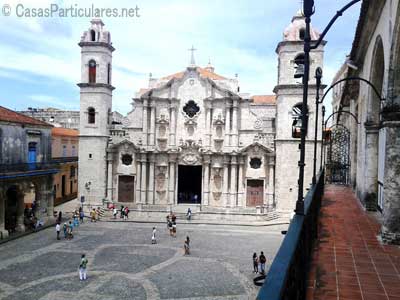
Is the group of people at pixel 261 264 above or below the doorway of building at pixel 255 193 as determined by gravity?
below

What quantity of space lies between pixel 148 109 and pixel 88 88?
5609 millimetres

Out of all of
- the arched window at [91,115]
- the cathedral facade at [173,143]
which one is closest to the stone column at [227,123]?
the cathedral facade at [173,143]

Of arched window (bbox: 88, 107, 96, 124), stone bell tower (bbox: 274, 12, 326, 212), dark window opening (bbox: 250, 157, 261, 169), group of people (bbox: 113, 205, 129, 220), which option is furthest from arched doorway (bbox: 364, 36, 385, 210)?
arched window (bbox: 88, 107, 96, 124)

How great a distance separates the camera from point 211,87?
3247 cm

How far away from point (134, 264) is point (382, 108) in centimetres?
1360

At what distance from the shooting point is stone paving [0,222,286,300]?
1388cm

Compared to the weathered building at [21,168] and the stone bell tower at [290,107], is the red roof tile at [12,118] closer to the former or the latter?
the weathered building at [21,168]

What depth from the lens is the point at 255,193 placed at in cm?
3180

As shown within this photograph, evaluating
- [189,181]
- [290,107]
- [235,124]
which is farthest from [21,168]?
[290,107]

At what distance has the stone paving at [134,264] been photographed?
45.5ft

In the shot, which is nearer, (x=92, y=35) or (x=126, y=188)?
(x=92, y=35)

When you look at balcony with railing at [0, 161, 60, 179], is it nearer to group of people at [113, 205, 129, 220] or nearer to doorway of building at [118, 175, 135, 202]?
group of people at [113, 205, 129, 220]

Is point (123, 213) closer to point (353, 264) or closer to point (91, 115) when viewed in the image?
point (91, 115)

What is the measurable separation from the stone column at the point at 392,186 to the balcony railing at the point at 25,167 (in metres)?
21.4
